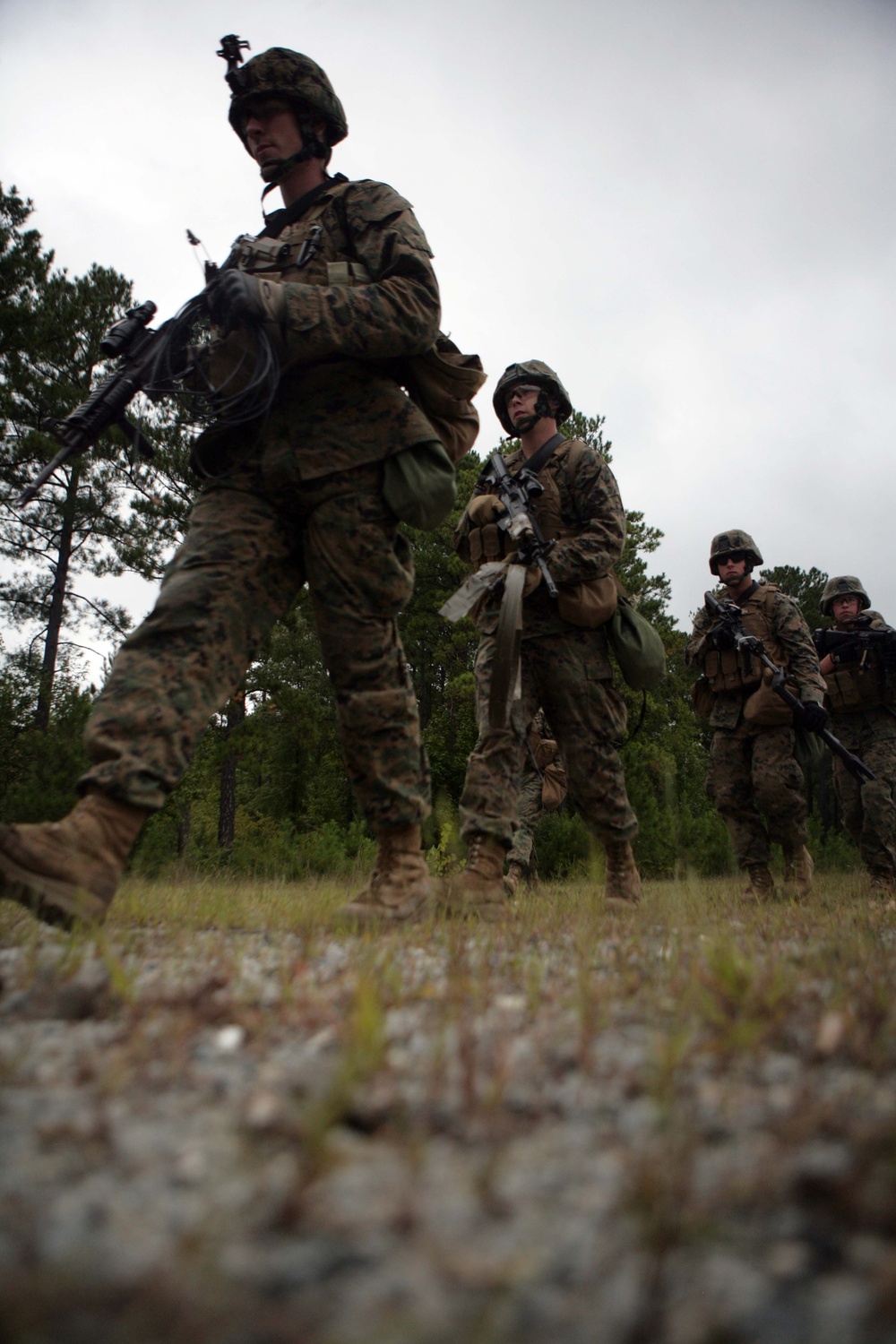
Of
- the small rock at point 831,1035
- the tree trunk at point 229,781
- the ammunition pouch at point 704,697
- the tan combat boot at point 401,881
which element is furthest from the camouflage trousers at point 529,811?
the tree trunk at point 229,781

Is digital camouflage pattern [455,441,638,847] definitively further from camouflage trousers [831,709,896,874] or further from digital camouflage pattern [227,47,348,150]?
camouflage trousers [831,709,896,874]

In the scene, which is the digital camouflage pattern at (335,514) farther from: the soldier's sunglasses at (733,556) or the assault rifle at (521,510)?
the soldier's sunglasses at (733,556)

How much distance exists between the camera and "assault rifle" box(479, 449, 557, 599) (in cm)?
418

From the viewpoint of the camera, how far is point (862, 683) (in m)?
7.27

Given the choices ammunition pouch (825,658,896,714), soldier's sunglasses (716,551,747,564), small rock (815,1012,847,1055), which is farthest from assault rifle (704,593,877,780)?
small rock (815,1012,847,1055)

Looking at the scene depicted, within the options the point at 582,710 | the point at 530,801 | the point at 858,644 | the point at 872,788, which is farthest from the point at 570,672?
the point at 858,644

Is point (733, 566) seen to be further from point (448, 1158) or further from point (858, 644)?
point (448, 1158)

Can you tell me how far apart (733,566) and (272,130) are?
4852 mm

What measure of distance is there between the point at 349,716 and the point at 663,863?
1060 cm

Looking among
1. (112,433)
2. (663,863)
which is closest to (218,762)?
(112,433)

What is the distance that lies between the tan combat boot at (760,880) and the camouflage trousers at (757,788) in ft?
0.14

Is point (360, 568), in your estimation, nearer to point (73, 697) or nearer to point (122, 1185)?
point (122, 1185)

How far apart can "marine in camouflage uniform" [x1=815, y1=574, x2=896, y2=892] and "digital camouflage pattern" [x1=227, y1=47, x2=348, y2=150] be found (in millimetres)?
6150

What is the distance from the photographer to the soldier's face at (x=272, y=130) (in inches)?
122
